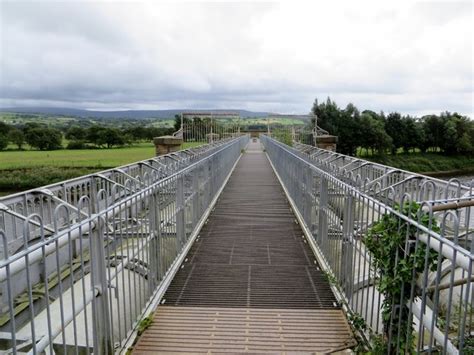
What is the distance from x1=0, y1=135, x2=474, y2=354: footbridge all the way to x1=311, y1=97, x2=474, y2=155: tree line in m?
53.8

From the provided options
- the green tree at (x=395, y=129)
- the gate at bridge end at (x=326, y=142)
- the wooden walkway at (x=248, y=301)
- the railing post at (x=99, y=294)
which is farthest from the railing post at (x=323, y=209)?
the green tree at (x=395, y=129)

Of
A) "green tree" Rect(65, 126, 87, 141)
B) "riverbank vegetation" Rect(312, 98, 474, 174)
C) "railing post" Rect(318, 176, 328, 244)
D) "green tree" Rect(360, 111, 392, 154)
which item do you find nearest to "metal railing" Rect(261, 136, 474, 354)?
"railing post" Rect(318, 176, 328, 244)

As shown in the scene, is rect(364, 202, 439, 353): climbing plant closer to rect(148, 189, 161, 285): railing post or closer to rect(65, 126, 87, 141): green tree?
rect(148, 189, 161, 285): railing post

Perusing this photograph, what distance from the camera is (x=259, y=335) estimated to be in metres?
3.84

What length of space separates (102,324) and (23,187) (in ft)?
116

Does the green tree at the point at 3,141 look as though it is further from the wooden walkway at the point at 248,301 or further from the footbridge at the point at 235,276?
the wooden walkway at the point at 248,301

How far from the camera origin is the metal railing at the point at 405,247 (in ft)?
7.52

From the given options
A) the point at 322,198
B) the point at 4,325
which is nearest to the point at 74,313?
the point at 4,325

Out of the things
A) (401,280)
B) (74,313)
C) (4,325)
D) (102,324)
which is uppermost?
(401,280)

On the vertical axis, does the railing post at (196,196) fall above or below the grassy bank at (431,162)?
above

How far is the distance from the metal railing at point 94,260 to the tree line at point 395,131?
179 ft

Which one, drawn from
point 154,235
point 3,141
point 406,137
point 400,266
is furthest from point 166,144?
point 406,137

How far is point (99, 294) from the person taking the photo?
10.3 ft

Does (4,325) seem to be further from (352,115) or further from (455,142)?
(455,142)
